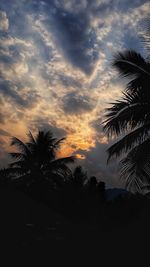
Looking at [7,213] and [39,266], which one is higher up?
[7,213]

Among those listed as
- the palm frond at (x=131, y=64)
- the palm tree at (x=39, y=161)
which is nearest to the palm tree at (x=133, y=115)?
the palm frond at (x=131, y=64)

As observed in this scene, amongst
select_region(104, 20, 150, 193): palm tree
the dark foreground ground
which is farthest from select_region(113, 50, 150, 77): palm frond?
the dark foreground ground

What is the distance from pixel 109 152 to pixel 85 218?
317 cm

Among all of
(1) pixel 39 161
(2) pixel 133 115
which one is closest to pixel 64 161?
(1) pixel 39 161

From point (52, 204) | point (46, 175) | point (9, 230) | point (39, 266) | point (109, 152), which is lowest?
point (39, 266)

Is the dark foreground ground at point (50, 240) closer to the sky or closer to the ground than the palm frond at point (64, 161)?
closer to the ground

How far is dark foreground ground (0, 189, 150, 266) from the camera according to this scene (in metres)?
4.38

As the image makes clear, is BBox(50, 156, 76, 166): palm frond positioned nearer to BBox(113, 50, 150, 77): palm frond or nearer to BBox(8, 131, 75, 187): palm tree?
BBox(8, 131, 75, 187): palm tree

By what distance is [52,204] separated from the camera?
1132 cm

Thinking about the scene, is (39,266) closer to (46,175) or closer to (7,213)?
(7,213)

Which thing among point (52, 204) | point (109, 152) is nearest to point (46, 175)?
point (52, 204)

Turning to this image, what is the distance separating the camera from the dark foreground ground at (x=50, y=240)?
438 centimetres

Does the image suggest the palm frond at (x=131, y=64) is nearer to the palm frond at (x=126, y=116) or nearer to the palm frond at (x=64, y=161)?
the palm frond at (x=126, y=116)

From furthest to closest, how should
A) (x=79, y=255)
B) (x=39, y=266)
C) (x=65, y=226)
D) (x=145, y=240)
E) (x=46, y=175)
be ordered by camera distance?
(x=46, y=175)
(x=145, y=240)
(x=65, y=226)
(x=79, y=255)
(x=39, y=266)
